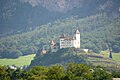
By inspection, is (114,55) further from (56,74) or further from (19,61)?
(56,74)

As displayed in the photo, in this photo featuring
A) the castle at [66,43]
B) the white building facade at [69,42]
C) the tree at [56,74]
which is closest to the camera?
the tree at [56,74]

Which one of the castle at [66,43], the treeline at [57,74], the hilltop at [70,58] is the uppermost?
the castle at [66,43]

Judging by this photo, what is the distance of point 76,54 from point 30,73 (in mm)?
75493

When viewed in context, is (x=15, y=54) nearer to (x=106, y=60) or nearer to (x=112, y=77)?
(x=106, y=60)

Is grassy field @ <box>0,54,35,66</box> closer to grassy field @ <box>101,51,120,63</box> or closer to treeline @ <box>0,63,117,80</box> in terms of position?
grassy field @ <box>101,51,120,63</box>

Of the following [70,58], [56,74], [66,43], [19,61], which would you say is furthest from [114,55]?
[56,74]

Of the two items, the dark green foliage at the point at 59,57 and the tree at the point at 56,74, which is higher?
the dark green foliage at the point at 59,57

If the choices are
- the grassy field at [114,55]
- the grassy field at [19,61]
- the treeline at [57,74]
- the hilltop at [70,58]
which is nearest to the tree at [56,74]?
the treeline at [57,74]

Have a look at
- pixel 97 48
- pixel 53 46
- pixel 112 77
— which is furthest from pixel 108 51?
pixel 112 77

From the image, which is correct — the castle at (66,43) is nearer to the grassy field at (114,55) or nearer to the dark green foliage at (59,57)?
the dark green foliage at (59,57)

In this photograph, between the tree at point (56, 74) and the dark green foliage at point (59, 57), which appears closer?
the tree at point (56, 74)

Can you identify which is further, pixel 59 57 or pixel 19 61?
pixel 19 61

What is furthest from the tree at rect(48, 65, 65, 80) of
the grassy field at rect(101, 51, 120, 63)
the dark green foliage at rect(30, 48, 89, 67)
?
the grassy field at rect(101, 51, 120, 63)

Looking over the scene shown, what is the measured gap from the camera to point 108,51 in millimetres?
184375
